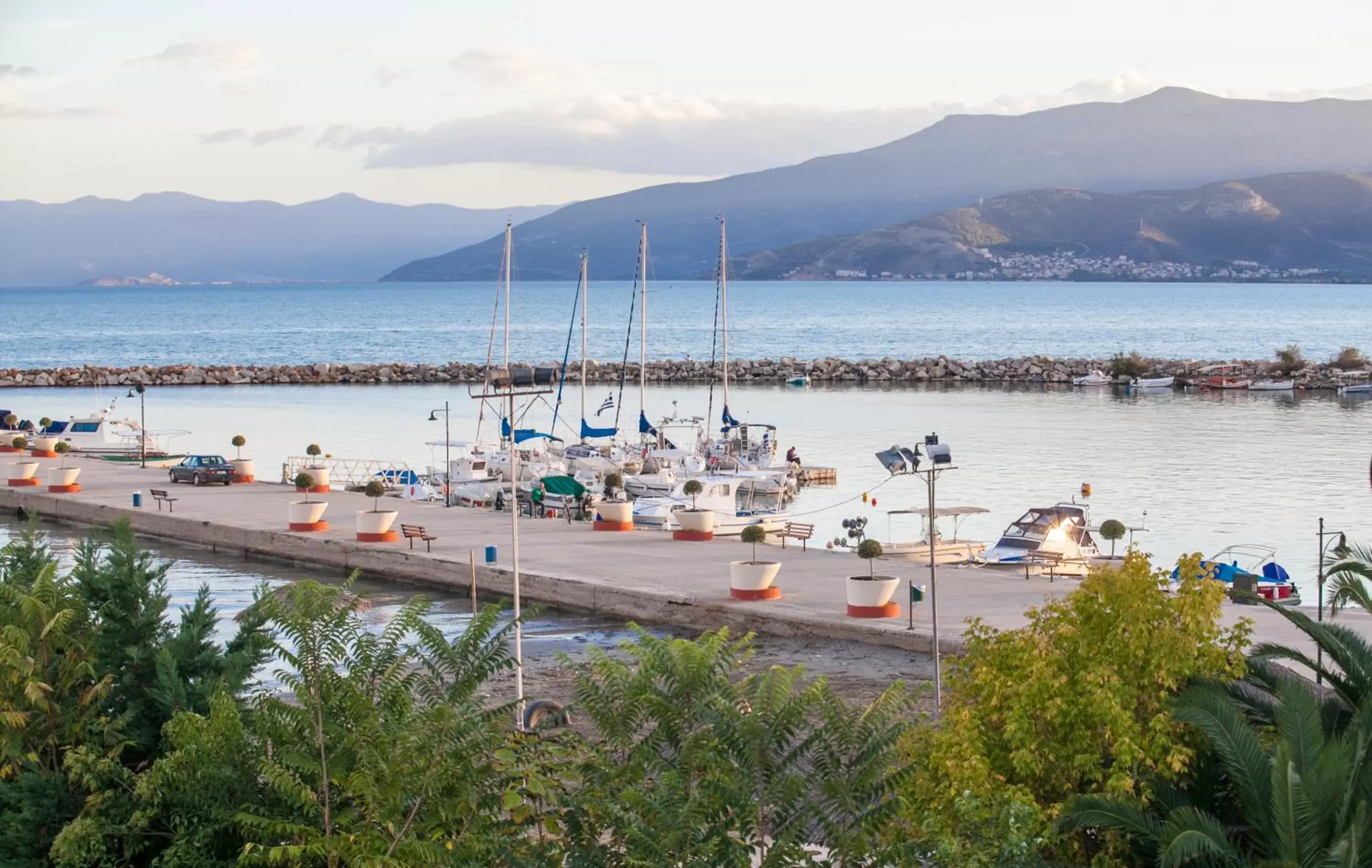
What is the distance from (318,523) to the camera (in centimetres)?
3628

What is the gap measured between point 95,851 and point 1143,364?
92.9m

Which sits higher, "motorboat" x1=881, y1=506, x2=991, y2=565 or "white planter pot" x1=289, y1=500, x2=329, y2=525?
"white planter pot" x1=289, y1=500, x2=329, y2=525

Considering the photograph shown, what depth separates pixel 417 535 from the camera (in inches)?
1321

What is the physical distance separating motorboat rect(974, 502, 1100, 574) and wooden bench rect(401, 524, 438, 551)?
1233cm

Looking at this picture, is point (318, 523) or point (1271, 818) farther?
point (318, 523)

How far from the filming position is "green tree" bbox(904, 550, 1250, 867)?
38.6 feet

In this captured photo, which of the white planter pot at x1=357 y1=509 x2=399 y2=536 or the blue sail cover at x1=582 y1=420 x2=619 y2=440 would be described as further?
the blue sail cover at x1=582 y1=420 x2=619 y2=440

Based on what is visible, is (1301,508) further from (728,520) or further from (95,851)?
(95,851)

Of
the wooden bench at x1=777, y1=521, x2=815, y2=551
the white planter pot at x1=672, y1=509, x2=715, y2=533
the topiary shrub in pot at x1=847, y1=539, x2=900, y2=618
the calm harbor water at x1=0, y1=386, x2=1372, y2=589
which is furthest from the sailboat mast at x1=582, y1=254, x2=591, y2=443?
the topiary shrub in pot at x1=847, y1=539, x2=900, y2=618

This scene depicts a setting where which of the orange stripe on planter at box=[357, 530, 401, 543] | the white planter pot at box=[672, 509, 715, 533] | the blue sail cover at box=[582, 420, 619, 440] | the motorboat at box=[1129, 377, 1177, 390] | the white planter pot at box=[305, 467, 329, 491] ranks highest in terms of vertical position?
the motorboat at box=[1129, 377, 1177, 390]

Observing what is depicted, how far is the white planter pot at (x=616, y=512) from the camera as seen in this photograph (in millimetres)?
36625

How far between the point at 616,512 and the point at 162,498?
1297 cm

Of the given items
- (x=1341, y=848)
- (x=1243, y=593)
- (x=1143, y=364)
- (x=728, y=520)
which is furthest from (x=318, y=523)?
(x=1143, y=364)

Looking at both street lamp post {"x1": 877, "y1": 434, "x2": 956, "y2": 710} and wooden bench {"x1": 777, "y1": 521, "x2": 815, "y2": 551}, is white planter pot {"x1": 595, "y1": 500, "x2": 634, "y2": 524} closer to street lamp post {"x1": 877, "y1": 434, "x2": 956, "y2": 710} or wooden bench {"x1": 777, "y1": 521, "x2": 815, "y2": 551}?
wooden bench {"x1": 777, "y1": 521, "x2": 815, "y2": 551}
